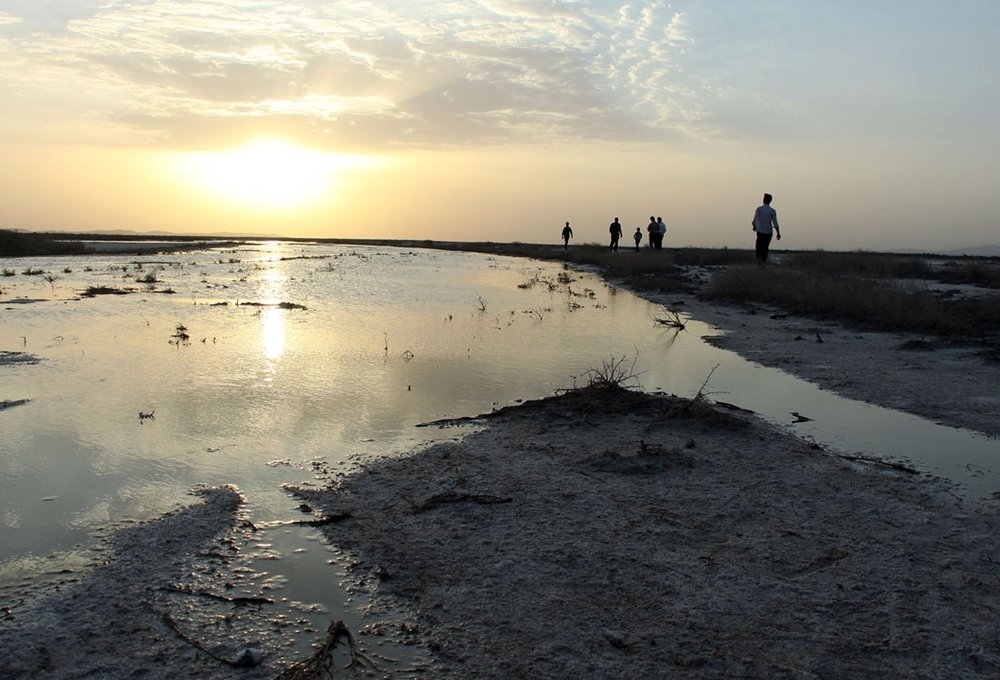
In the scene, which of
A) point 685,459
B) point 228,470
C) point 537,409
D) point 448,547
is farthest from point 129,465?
point 685,459

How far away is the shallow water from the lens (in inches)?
201

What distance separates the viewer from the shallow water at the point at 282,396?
511 centimetres

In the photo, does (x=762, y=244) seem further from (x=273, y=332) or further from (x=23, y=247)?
(x=23, y=247)

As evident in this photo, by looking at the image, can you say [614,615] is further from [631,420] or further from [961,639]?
[631,420]

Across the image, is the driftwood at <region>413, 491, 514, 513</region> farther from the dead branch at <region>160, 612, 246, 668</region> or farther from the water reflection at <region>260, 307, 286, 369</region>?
the water reflection at <region>260, 307, 286, 369</region>

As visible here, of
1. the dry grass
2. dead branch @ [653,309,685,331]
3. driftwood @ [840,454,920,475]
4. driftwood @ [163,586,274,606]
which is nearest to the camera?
driftwood @ [163,586,274,606]

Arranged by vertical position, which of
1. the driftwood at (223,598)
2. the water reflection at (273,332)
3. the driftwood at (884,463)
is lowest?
the driftwood at (223,598)

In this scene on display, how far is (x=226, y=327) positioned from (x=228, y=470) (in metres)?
8.75

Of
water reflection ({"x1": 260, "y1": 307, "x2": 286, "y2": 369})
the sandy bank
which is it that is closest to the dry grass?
the sandy bank

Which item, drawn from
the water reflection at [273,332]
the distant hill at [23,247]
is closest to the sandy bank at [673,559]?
the water reflection at [273,332]

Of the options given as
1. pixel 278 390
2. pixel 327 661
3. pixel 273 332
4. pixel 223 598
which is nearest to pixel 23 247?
pixel 273 332

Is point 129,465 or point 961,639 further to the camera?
point 129,465

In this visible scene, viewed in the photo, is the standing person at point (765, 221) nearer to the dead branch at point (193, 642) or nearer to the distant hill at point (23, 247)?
the dead branch at point (193, 642)

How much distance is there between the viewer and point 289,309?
674 inches
